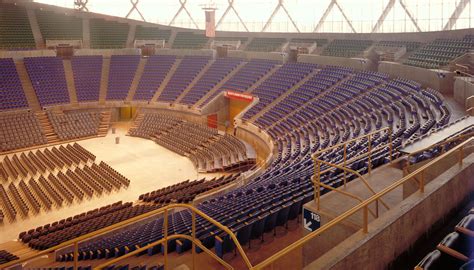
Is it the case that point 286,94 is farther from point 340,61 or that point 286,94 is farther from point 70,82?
point 70,82

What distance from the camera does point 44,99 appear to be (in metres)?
34.8

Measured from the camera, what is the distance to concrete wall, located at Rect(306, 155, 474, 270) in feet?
14.8

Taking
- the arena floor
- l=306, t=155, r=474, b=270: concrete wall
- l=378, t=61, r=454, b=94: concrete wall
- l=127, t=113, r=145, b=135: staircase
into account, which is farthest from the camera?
l=127, t=113, r=145, b=135: staircase

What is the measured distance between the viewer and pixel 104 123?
1355 inches

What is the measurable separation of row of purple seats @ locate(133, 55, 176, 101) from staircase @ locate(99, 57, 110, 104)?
9.34ft

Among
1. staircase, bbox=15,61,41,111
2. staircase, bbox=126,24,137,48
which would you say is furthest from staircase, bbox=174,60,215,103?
staircase, bbox=15,61,41,111

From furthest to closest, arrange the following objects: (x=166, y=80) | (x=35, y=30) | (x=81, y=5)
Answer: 1. (x=81, y=5)
2. (x=35, y=30)
3. (x=166, y=80)

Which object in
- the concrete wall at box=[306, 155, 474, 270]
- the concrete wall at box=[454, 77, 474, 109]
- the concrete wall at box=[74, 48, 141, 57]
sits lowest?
the concrete wall at box=[306, 155, 474, 270]

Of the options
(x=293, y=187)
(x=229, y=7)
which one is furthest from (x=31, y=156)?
(x=229, y=7)

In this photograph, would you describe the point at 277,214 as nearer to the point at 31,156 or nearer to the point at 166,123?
the point at 31,156

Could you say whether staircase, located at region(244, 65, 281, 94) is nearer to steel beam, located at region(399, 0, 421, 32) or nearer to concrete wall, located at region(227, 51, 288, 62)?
concrete wall, located at region(227, 51, 288, 62)

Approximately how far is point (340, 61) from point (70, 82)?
24.2 metres

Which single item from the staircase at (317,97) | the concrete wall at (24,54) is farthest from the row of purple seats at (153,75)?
the staircase at (317,97)

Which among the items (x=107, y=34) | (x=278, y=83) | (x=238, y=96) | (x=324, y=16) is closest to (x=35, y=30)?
(x=107, y=34)
